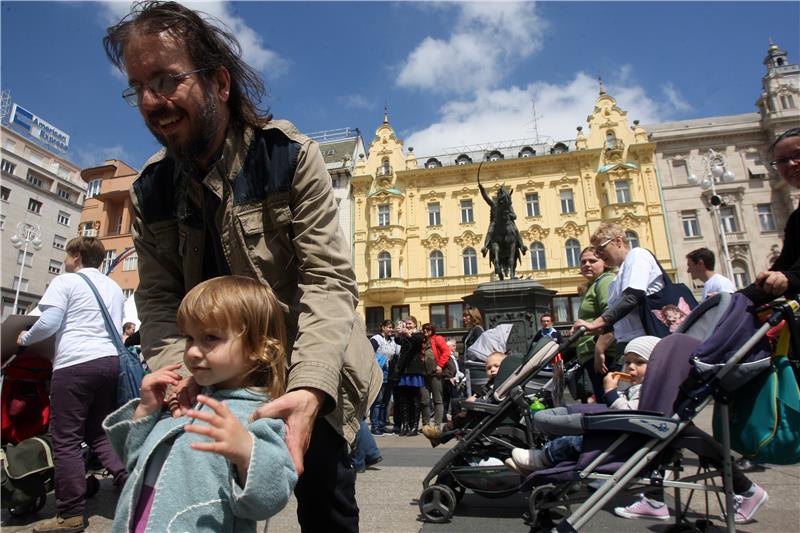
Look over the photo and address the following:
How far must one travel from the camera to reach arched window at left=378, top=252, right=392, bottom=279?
3253cm

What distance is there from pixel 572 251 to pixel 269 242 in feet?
106

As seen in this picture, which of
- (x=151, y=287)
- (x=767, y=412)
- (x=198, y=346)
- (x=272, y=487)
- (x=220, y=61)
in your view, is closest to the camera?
(x=272, y=487)

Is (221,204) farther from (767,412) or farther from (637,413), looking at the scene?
(767,412)

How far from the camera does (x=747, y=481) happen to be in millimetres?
2631

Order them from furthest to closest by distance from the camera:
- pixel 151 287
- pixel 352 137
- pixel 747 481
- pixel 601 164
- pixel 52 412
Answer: pixel 352 137
pixel 601 164
pixel 52 412
pixel 747 481
pixel 151 287

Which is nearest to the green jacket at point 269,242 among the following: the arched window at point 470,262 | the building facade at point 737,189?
the arched window at point 470,262

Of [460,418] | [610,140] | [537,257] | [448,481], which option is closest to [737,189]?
[610,140]

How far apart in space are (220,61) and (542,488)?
7.63ft

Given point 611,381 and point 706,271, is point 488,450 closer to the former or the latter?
point 611,381

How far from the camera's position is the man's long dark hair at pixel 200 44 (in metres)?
→ 1.50

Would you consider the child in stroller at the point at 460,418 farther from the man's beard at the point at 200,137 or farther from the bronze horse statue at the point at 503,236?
the bronze horse statue at the point at 503,236

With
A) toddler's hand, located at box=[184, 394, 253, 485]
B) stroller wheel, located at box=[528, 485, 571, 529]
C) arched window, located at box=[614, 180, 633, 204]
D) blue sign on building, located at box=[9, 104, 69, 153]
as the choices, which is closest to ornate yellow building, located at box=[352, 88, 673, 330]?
arched window, located at box=[614, 180, 633, 204]

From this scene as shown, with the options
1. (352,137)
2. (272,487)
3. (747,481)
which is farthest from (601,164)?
(272,487)

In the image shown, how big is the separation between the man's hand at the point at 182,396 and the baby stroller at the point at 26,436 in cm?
274
